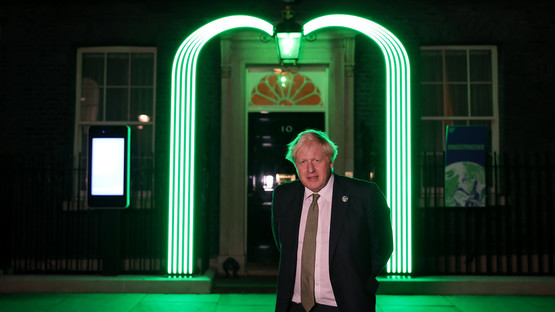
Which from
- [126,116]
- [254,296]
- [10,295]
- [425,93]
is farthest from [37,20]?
[425,93]

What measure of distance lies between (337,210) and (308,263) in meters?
0.33

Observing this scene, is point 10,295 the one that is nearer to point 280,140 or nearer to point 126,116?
point 126,116

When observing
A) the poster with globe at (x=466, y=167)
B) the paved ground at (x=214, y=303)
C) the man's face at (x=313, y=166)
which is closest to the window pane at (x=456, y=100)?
the poster with globe at (x=466, y=167)

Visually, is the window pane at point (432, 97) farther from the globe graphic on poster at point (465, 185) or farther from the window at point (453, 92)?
the globe graphic on poster at point (465, 185)

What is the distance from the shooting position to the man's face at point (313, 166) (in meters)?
2.49

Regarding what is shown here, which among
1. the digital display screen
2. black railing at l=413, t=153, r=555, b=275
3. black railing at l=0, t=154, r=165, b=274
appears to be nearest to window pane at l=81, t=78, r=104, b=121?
black railing at l=0, t=154, r=165, b=274

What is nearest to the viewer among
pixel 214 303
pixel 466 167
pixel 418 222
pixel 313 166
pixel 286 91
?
pixel 313 166

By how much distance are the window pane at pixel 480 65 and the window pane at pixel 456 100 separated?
266 mm

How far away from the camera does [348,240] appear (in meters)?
2.40

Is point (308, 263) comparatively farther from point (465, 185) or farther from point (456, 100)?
point (456, 100)

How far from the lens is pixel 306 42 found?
7.07 meters

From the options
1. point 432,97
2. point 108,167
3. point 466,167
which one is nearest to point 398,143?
point 466,167

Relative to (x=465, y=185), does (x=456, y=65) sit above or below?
above

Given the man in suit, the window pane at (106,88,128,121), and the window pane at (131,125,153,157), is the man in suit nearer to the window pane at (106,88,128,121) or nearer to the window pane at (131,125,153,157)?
the window pane at (131,125,153,157)
